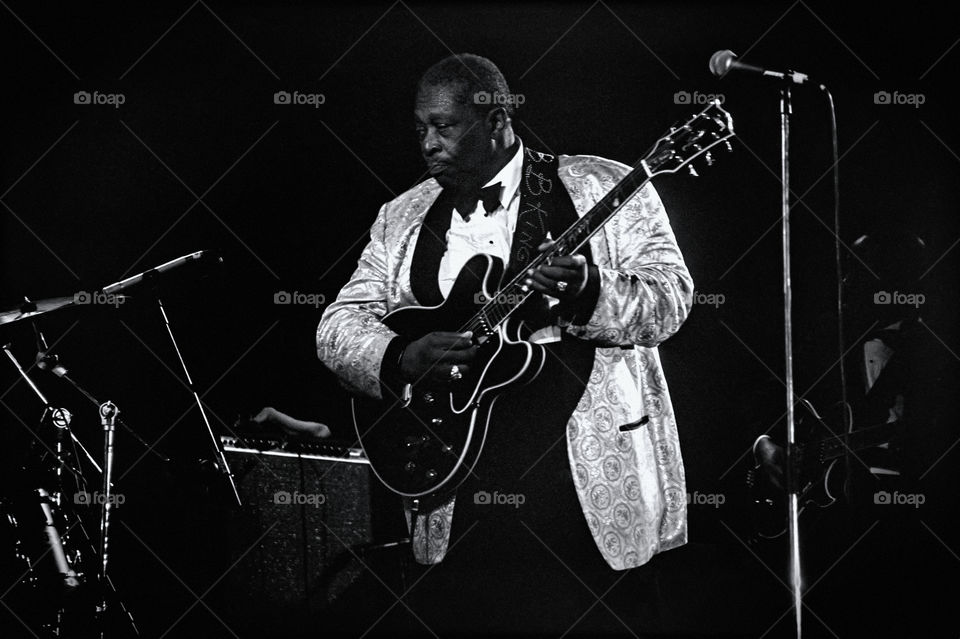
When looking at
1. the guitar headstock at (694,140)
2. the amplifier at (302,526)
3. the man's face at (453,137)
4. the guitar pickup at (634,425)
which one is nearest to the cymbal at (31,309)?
the amplifier at (302,526)

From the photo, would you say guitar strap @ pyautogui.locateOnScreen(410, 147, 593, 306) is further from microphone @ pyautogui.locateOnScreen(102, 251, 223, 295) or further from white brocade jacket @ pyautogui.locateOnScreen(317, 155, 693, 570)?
microphone @ pyautogui.locateOnScreen(102, 251, 223, 295)

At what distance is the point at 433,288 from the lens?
10.1 feet

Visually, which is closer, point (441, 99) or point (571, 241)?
point (571, 241)

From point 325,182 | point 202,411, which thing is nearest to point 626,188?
point 325,182

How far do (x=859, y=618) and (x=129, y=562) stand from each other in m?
2.37

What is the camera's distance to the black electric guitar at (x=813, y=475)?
9.59 feet

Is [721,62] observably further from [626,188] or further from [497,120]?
[497,120]

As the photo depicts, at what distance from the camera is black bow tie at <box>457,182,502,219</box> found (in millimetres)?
3082

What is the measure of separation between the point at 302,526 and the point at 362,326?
2.17 ft

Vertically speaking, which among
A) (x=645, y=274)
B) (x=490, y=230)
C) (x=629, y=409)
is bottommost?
(x=629, y=409)

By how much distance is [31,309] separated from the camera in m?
3.31

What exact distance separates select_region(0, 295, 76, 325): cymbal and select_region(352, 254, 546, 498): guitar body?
3.87ft

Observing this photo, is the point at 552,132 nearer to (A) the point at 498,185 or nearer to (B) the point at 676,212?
(A) the point at 498,185

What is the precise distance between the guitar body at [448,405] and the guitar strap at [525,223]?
103mm
